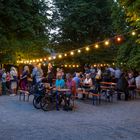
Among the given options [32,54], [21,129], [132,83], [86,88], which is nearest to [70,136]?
[21,129]

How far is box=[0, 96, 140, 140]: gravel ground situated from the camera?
11695mm

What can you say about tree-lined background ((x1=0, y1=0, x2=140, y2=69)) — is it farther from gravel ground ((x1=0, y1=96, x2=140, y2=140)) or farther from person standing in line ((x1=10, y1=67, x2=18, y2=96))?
gravel ground ((x1=0, y1=96, x2=140, y2=140))

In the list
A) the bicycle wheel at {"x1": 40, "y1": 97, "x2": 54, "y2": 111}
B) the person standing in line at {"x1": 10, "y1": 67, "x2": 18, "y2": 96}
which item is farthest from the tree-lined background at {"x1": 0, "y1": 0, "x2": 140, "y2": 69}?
the bicycle wheel at {"x1": 40, "y1": 97, "x2": 54, "y2": 111}

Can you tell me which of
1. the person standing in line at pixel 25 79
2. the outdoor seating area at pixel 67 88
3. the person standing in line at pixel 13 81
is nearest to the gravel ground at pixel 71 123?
the outdoor seating area at pixel 67 88

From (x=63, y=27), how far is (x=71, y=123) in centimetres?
3502

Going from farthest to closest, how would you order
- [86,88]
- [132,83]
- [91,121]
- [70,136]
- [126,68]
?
[126,68] → [132,83] → [86,88] → [91,121] → [70,136]

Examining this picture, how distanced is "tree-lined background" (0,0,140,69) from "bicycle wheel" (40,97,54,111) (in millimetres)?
7365

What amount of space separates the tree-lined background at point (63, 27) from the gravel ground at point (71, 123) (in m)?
7.41

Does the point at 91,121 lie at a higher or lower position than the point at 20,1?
lower

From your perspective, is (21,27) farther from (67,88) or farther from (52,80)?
(67,88)

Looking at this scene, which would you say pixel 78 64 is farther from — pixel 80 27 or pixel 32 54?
pixel 32 54

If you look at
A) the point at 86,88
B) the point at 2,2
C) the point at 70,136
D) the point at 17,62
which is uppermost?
the point at 2,2

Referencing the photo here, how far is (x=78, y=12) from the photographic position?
156ft

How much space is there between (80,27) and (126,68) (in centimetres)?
1589
